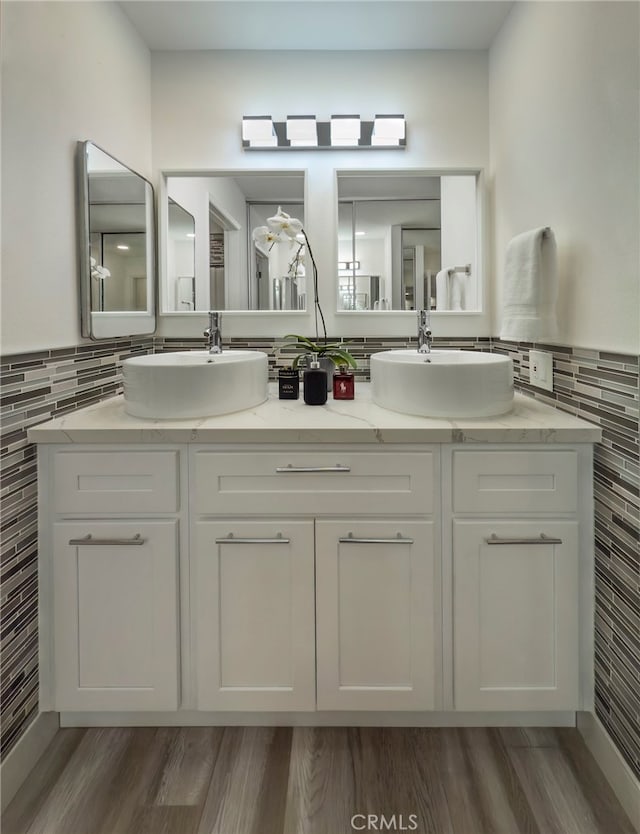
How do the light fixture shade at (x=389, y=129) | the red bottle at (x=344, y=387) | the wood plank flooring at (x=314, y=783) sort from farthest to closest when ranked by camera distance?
the light fixture shade at (x=389, y=129)
the red bottle at (x=344, y=387)
the wood plank flooring at (x=314, y=783)

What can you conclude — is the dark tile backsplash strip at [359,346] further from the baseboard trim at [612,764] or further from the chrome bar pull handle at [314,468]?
the baseboard trim at [612,764]

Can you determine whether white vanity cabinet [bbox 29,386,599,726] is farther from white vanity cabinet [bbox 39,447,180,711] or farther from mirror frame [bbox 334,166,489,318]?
mirror frame [bbox 334,166,489,318]

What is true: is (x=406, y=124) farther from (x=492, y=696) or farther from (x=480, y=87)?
(x=492, y=696)

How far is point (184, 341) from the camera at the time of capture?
2.09 meters

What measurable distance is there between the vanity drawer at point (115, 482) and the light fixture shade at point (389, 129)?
1.49 m

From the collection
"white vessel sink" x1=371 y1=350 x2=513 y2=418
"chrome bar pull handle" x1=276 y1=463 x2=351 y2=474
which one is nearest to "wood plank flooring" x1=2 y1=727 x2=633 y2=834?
"chrome bar pull handle" x1=276 y1=463 x2=351 y2=474

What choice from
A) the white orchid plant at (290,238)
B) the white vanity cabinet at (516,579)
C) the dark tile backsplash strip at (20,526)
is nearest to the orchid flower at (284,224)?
the white orchid plant at (290,238)

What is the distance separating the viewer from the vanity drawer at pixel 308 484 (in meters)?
1.31

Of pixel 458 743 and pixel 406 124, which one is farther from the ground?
pixel 406 124

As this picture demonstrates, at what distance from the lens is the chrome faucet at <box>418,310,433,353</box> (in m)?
1.83

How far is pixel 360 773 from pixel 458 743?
283 mm

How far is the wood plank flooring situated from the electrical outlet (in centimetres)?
98

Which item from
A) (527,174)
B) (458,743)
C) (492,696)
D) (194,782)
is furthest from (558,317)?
(194,782)

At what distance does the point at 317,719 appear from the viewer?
141 centimetres
